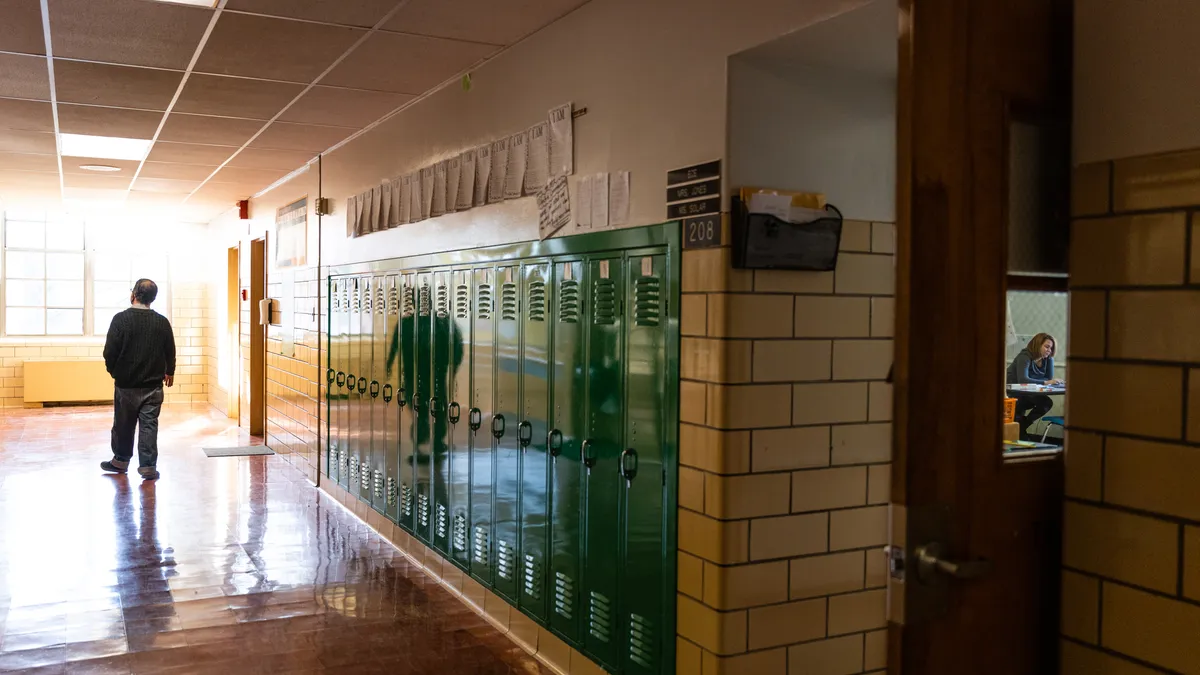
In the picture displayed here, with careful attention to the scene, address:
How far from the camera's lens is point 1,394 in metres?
12.3

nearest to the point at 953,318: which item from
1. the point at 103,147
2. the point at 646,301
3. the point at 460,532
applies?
the point at 646,301

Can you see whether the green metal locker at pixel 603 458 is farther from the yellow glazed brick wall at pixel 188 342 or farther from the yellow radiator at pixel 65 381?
the yellow glazed brick wall at pixel 188 342

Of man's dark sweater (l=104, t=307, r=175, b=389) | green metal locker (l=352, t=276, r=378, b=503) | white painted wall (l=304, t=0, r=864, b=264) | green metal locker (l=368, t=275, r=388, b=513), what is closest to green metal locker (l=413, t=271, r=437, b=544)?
white painted wall (l=304, t=0, r=864, b=264)

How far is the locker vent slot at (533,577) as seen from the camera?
3.96 metres

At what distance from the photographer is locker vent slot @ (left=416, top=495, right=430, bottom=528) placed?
16.9 ft

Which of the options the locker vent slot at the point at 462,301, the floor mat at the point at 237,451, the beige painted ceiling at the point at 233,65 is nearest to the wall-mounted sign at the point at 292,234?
the beige painted ceiling at the point at 233,65

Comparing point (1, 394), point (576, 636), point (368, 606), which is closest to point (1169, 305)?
point (576, 636)

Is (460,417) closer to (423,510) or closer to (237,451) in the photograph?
(423,510)

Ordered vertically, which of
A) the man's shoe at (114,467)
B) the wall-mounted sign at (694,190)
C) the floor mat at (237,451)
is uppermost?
the wall-mounted sign at (694,190)

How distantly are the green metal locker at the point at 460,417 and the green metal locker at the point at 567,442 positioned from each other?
903 mm

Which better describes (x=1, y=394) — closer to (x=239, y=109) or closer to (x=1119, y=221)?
(x=239, y=109)

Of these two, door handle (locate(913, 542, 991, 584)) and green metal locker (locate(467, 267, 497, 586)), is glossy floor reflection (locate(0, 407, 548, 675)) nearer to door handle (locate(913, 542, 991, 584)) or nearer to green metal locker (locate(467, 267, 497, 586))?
green metal locker (locate(467, 267, 497, 586))

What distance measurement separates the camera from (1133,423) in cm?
162

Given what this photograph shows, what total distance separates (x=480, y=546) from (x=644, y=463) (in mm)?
1574
